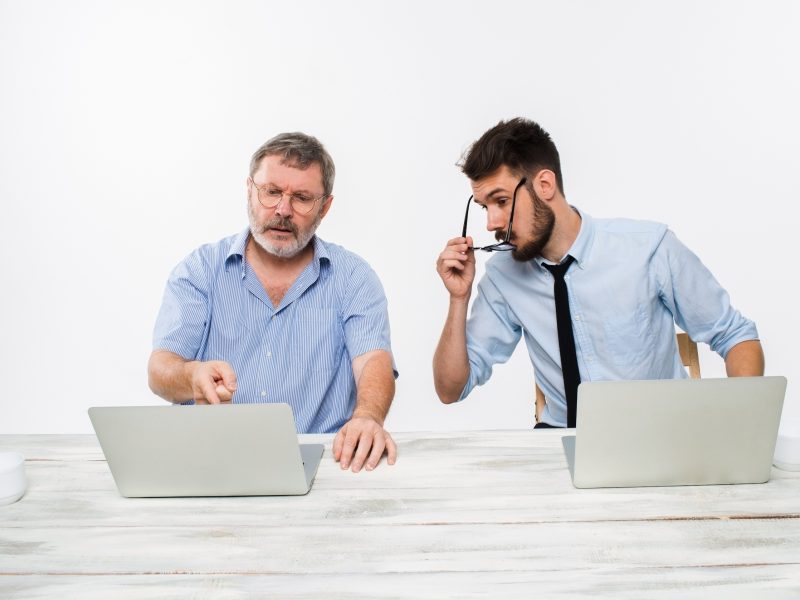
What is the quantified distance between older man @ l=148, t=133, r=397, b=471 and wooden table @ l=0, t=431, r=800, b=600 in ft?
2.63

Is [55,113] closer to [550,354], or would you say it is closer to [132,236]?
[132,236]

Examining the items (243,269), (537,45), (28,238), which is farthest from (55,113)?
(537,45)

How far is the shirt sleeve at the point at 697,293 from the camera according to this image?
223 centimetres

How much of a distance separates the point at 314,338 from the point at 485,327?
506 mm

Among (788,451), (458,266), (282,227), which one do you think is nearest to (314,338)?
(282,227)

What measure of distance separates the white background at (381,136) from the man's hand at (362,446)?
82.5 inches

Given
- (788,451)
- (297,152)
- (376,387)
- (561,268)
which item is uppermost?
(297,152)

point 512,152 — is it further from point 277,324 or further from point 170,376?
point 170,376

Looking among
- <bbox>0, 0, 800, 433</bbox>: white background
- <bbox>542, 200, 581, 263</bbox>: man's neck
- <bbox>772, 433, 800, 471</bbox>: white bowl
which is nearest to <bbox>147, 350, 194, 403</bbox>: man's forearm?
<bbox>542, 200, 581, 263</bbox>: man's neck

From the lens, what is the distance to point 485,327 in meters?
2.37

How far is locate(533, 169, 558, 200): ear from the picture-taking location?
2.24 meters

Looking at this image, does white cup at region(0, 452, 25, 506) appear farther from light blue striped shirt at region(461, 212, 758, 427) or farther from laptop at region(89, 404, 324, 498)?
light blue striped shirt at region(461, 212, 758, 427)

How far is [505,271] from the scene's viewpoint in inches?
91.1

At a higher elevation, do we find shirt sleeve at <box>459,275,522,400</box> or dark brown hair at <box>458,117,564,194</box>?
dark brown hair at <box>458,117,564,194</box>
